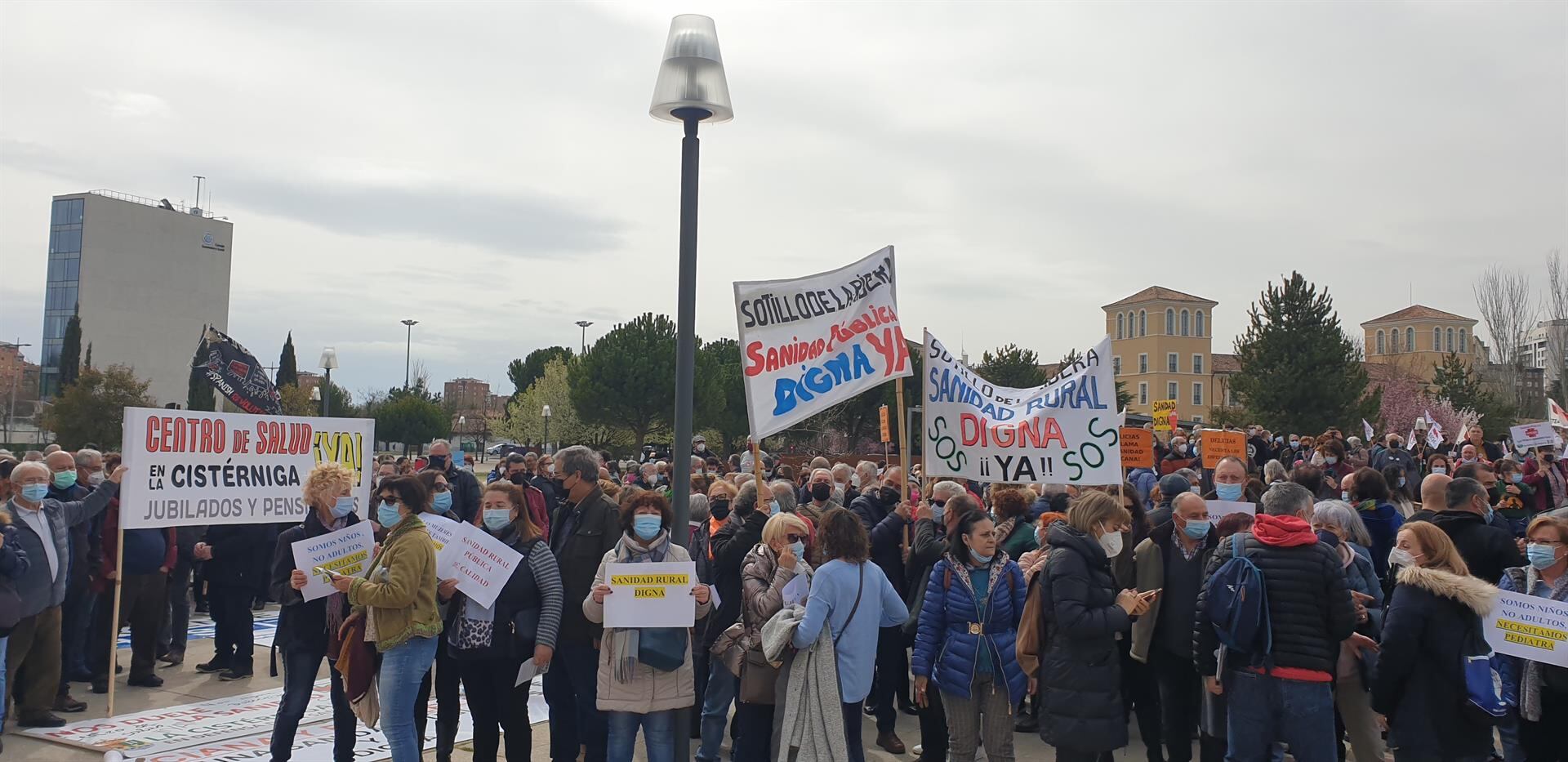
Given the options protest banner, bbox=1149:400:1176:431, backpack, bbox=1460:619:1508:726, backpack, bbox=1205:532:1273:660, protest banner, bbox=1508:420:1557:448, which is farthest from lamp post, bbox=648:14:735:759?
protest banner, bbox=1149:400:1176:431

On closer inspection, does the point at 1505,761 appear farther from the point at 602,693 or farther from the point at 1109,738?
the point at 602,693

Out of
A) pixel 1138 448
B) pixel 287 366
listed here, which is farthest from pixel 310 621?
pixel 287 366

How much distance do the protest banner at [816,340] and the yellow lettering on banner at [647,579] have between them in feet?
4.56

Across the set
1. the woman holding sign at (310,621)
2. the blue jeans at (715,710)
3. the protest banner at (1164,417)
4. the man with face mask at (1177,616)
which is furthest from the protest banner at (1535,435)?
the woman holding sign at (310,621)

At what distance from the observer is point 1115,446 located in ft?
30.0

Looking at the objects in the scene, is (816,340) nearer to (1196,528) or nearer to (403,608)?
(1196,528)

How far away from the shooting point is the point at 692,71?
20.8 ft

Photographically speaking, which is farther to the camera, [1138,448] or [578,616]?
[1138,448]

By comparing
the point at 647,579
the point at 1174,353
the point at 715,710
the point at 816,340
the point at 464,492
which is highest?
the point at 1174,353

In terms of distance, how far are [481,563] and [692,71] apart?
3172mm

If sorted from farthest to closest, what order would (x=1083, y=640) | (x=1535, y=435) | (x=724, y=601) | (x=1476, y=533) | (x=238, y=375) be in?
1. (x=238, y=375)
2. (x=1535, y=435)
3. (x=724, y=601)
4. (x=1476, y=533)
5. (x=1083, y=640)

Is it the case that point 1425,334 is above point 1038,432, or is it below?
above

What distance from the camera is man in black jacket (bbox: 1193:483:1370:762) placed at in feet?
19.2

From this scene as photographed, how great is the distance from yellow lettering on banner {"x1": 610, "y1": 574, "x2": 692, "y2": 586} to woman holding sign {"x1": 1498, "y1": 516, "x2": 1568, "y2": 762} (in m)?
4.62
